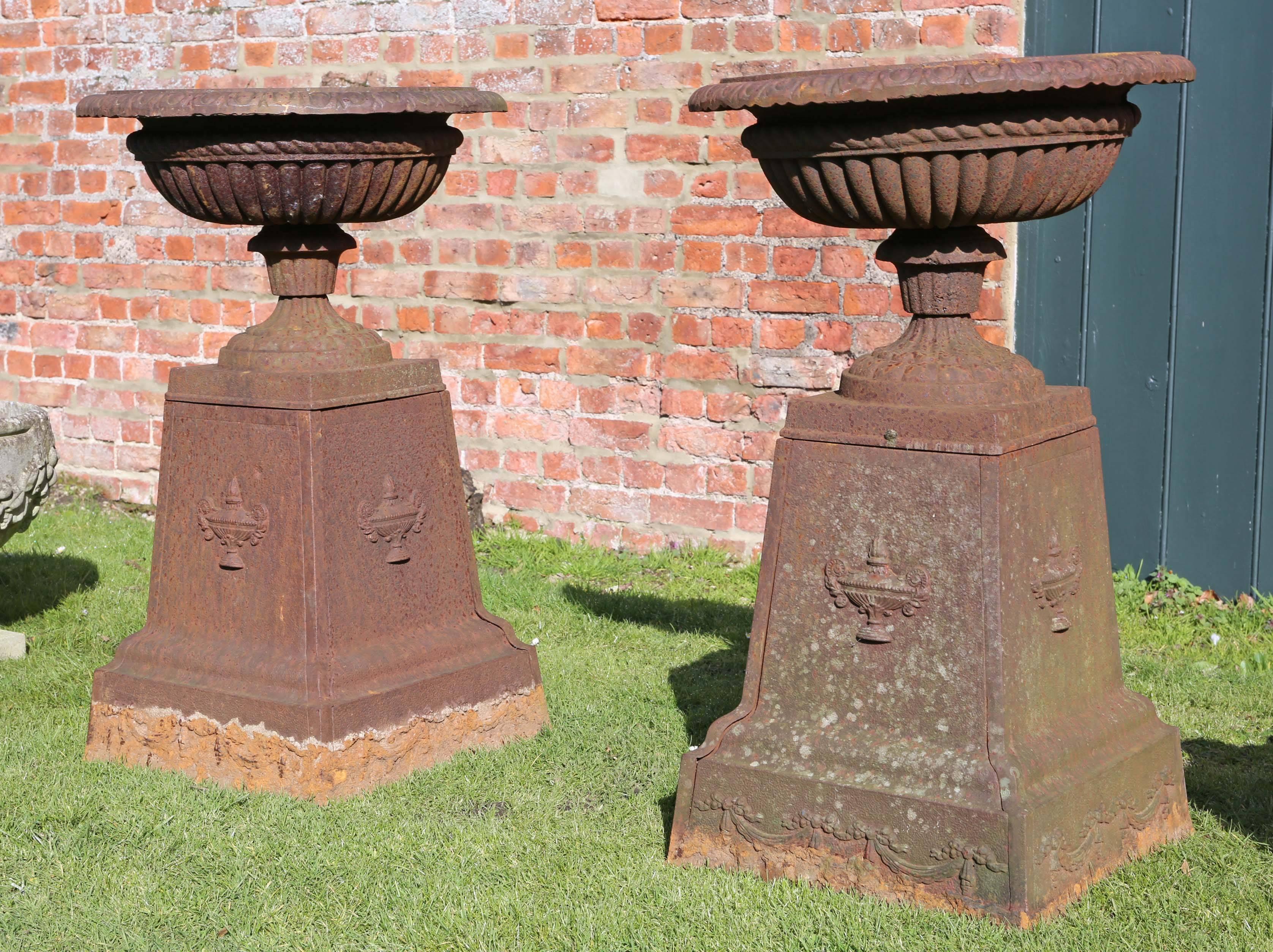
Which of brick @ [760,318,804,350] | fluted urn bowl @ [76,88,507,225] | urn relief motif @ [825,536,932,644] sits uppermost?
fluted urn bowl @ [76,88,507,225]


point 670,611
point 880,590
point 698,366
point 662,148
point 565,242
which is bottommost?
point 670,611

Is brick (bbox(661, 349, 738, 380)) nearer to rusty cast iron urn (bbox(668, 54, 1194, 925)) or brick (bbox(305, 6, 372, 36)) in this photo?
brick (bbox(305, 6, 372, 36))

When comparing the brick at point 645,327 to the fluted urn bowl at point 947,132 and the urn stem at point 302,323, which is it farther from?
the fluted urn bowl at point 947,132

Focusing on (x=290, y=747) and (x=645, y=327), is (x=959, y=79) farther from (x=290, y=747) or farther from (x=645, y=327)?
(x=645, y=327)

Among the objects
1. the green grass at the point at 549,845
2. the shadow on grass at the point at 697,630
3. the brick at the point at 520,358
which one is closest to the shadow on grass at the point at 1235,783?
the green grass at the point at 549,845

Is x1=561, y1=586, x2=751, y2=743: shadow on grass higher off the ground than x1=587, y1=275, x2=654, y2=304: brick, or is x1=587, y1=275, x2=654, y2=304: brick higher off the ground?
x1=587, y1=275, x2=654, y2=304: brick

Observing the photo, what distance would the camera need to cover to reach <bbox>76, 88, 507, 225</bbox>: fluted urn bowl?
341cm

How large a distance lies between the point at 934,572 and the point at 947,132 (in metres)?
0.86

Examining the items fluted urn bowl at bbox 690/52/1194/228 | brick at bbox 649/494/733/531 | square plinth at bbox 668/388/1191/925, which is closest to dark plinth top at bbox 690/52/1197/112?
fluted urn bowl at bbox 690/52/1194/228

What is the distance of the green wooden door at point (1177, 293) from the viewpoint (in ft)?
15.9

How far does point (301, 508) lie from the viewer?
3596 mm

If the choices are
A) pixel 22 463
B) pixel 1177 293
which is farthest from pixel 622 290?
pixel 22 463

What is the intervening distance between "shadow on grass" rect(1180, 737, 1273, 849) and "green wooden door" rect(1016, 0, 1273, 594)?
1267 millimetres

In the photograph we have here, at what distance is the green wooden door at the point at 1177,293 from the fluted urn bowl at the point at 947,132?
2.05 m
